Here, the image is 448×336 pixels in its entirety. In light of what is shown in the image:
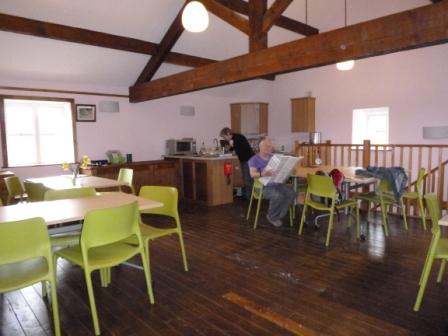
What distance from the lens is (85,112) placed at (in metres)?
6.12

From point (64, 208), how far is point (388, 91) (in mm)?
6202

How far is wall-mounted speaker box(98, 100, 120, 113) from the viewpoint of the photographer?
6312 mm

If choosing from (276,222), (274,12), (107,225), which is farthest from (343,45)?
(107,225)

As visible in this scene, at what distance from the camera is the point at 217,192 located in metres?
6.22

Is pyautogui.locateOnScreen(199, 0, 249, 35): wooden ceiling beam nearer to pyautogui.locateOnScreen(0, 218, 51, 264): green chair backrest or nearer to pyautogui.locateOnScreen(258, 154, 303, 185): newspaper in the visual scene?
pyautogui.locateOnScreen(258, 154, 303, 185): newspaper

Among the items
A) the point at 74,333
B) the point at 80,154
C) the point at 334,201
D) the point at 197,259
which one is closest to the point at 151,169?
the point at 80,154

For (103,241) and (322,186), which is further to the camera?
(322,186)

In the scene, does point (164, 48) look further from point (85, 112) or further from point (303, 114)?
point (303, 114)

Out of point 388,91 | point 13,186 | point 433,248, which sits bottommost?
point 433,248

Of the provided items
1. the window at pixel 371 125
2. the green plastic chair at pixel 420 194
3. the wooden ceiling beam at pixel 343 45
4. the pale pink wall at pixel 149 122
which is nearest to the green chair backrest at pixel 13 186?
the pale pink wall at pixel 149 122

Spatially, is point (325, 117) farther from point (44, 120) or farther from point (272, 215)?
point (44, 120)

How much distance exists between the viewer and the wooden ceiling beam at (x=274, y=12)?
388cm

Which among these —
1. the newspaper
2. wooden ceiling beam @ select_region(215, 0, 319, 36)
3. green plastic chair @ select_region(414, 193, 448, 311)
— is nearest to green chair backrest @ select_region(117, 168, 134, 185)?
the newspaper

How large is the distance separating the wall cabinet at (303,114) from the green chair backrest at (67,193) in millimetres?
5548
